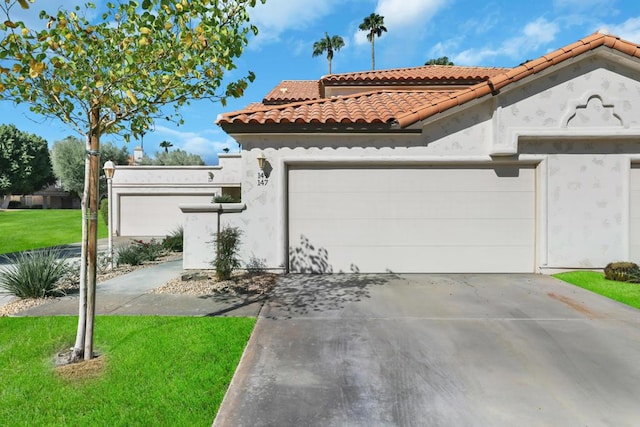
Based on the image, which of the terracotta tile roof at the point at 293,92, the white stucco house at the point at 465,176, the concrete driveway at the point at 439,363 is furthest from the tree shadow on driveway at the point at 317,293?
the terracotta tile roof at the point at 293,92

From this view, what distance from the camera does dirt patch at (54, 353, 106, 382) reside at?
12.2 feet

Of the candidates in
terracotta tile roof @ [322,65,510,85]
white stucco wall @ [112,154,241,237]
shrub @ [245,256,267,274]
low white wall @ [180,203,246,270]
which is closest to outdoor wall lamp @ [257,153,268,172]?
low white wall @ [180,203,246,270]

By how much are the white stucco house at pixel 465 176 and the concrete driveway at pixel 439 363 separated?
2.13 metres

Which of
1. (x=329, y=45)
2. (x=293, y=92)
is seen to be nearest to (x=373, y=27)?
(x=329, y=45)

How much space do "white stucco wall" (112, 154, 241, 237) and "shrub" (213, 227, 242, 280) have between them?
13699 millimetres

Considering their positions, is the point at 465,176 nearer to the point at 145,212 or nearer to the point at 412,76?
the point at 412,76

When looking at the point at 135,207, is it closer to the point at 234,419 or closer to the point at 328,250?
the point at 328,250

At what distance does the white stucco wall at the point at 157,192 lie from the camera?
2091 cm

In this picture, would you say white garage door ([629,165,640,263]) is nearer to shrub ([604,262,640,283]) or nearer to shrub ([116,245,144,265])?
shrub ([604,262,640,283])

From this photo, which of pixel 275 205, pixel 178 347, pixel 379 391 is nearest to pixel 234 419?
pixel 379 391

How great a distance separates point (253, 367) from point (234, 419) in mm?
911

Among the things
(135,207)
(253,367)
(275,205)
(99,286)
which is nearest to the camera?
(253,367)

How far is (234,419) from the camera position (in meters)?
3.01

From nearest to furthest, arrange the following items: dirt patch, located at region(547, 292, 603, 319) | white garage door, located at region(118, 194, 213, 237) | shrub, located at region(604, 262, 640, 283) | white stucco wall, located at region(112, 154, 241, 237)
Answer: dirt patch, located at region(547, 292, 603, 319)
shrub, located at region(604, 262, 640, 283)
white stucco wall, located at region(112, 154, 241, 237)
white garage door, located at region(118, 194, 213, 237)
